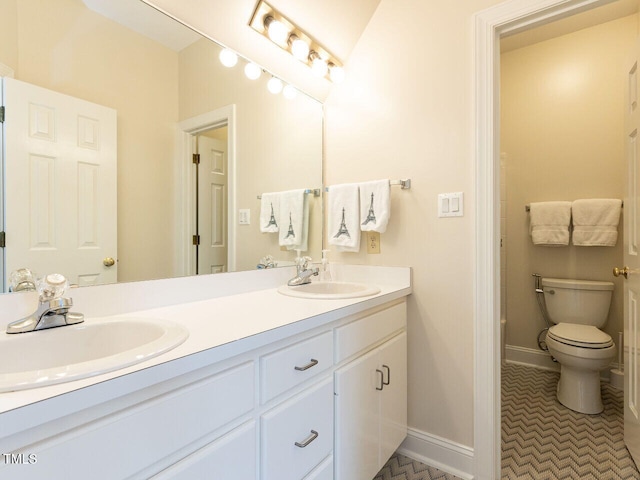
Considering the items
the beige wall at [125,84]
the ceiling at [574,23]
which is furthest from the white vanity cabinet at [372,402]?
the ceiling at [574,23]

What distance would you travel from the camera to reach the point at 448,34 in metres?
1.49

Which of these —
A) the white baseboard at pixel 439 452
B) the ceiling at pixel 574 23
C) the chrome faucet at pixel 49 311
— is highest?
the ceiling at pixel 574 23

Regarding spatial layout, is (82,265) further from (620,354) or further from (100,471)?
(620,354)

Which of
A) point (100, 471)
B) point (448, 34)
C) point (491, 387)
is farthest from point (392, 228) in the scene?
point (100, 471)

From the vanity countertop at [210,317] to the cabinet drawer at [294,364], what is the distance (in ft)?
0.18

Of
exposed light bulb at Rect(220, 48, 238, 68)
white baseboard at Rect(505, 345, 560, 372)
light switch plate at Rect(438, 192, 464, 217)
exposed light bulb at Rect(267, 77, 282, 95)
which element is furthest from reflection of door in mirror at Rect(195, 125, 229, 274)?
white baseboard at Rect(505, 345, 560, 372)

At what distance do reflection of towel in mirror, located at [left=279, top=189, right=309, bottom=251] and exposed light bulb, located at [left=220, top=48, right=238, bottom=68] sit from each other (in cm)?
64

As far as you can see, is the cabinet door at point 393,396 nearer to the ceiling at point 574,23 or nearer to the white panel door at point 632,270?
the white panel door at point 632,270

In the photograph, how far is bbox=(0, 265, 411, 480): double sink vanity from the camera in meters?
0.52

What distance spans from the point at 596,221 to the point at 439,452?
1.88 metres

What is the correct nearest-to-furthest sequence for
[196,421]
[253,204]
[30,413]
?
1. [30,413]
2. [196,421]
3. [253,204]

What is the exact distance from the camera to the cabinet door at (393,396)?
1.35 metres

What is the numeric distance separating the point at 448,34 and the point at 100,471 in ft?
6.09

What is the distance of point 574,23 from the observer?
7.52 feet
